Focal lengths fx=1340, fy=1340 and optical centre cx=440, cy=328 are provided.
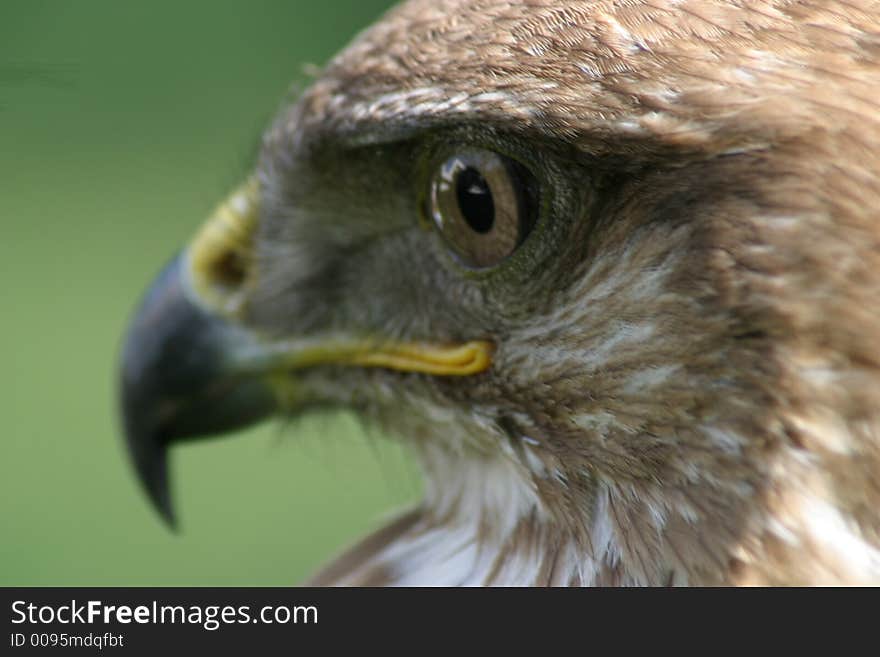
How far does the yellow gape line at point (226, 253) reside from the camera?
2479 millimetres

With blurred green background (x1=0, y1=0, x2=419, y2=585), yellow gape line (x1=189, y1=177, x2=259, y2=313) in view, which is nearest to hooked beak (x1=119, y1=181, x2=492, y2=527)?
yellow gape line (x1=189, y1=177, x2=259, y2=313)

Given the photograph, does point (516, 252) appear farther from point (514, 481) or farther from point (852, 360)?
point (852, 360)

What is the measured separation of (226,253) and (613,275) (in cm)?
96

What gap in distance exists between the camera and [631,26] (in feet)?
5.73

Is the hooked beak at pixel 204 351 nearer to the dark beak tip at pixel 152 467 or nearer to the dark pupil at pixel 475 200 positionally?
the dark beak tip at pixel 152 467

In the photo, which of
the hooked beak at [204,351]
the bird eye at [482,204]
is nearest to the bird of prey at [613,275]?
the bird eye at [482,204]

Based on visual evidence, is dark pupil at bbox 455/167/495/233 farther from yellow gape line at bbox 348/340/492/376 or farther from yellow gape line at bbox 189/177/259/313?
yellow gape line at bbox 189/177/259/313

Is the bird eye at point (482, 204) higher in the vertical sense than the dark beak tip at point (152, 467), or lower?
lower

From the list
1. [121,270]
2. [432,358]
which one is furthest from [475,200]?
[121,270]

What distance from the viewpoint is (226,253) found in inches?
98.9

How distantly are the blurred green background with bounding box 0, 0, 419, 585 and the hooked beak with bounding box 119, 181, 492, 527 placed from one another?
53.9 inches

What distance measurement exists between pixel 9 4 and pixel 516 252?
6.51 metres

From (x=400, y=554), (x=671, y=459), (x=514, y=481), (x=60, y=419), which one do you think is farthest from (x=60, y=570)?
(x=671, y=459)

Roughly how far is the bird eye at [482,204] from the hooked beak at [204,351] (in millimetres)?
466
